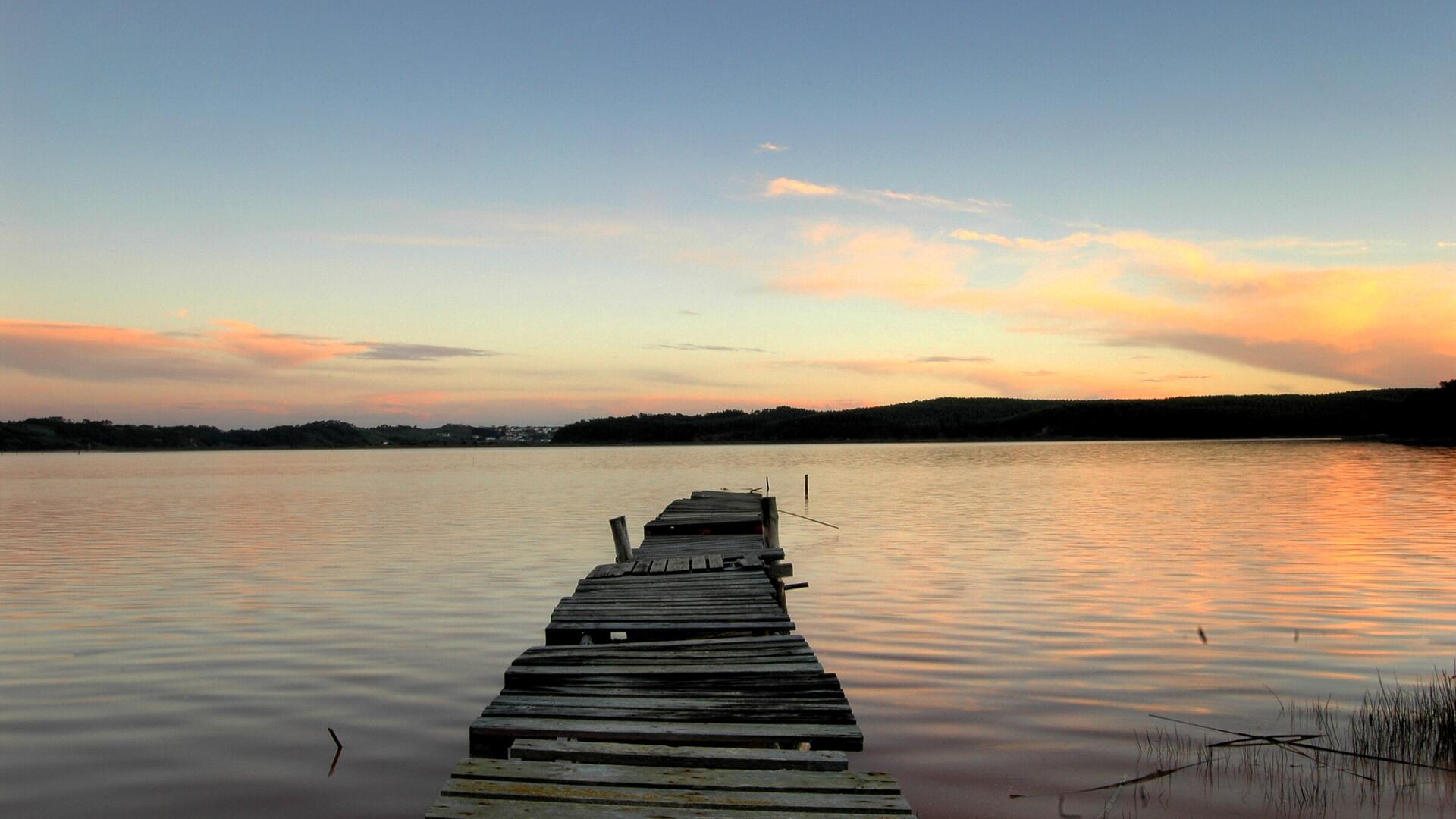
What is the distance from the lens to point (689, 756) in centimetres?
593

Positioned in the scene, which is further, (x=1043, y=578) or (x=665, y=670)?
(x=1043, y=578)

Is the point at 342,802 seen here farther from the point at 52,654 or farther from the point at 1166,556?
the point at 1166,556

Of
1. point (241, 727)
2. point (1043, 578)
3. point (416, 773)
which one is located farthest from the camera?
point (1043, 578)

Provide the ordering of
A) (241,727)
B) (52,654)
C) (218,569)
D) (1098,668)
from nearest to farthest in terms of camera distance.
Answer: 1. (241,727)
2. (1098,668)
3. (52,654)
4. (218,569)

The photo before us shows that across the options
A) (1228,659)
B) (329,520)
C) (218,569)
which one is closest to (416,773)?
(1228,659)

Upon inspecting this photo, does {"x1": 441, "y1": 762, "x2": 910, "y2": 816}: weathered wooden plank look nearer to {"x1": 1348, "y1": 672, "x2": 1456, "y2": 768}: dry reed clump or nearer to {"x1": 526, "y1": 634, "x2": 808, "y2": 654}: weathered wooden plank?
{"x1": 526, "y1": 634, "x2": 808, "y2": 654}: weathered wooden plank

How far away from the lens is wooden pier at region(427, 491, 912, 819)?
5168 millimetres

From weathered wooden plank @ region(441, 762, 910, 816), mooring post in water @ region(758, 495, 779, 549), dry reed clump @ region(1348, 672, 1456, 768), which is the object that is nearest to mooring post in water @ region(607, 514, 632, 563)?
mooring post in water @ region(758, 495, 779, 549)

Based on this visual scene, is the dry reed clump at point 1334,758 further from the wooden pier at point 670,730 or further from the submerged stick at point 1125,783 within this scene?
the wooden pier at point 670,730

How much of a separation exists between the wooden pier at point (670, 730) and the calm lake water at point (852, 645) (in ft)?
4.78

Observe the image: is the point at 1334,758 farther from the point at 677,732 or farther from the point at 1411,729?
the point at 677,732

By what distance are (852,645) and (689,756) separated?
27.4ft

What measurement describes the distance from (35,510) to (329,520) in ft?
49.5

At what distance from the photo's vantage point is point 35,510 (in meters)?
42.1
